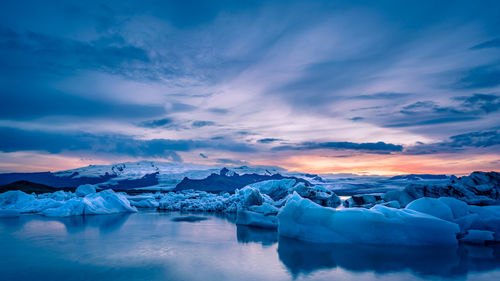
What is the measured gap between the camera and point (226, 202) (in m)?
22.3

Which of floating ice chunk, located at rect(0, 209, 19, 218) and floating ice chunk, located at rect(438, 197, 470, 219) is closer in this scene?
floating ice chunk, located at rect(438, 197, 470, 219)

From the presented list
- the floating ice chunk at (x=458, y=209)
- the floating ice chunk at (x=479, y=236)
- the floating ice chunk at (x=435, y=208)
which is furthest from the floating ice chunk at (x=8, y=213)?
the floating ice chunk at (x=479, y=236)

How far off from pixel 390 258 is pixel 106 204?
1908 cm

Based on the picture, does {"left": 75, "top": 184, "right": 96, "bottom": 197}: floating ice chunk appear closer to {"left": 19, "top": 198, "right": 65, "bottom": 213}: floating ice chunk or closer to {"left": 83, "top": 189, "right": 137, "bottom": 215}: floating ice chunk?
{"left": 19, "top": 198, "right": 65, "bottom": 213}: floating ice chunk

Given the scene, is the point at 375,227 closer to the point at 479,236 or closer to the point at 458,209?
the point at 479,236

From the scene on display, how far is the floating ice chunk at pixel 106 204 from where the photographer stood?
1889 centimetres

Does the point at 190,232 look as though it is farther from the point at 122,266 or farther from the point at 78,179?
the point at 78,179

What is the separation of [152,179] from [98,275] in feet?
327

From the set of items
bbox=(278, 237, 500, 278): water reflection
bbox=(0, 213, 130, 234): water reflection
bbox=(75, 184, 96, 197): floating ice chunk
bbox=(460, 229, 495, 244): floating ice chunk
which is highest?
bbox=(75, 184, 96, 197): floating ice chunk

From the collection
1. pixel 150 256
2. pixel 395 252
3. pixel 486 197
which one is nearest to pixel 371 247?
pixel 395 252

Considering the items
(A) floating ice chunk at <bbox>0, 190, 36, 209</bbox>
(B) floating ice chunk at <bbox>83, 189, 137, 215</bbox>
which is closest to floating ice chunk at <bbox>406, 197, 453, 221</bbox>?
(B) floating ice chunk at <bbox>83, 189, 137, 215</bbox>

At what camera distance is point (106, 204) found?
20.2 meters

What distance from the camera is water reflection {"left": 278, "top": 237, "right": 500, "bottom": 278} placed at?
605 centimetres

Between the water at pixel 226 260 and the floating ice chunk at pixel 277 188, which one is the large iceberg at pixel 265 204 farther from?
the water at pixel 226 260
